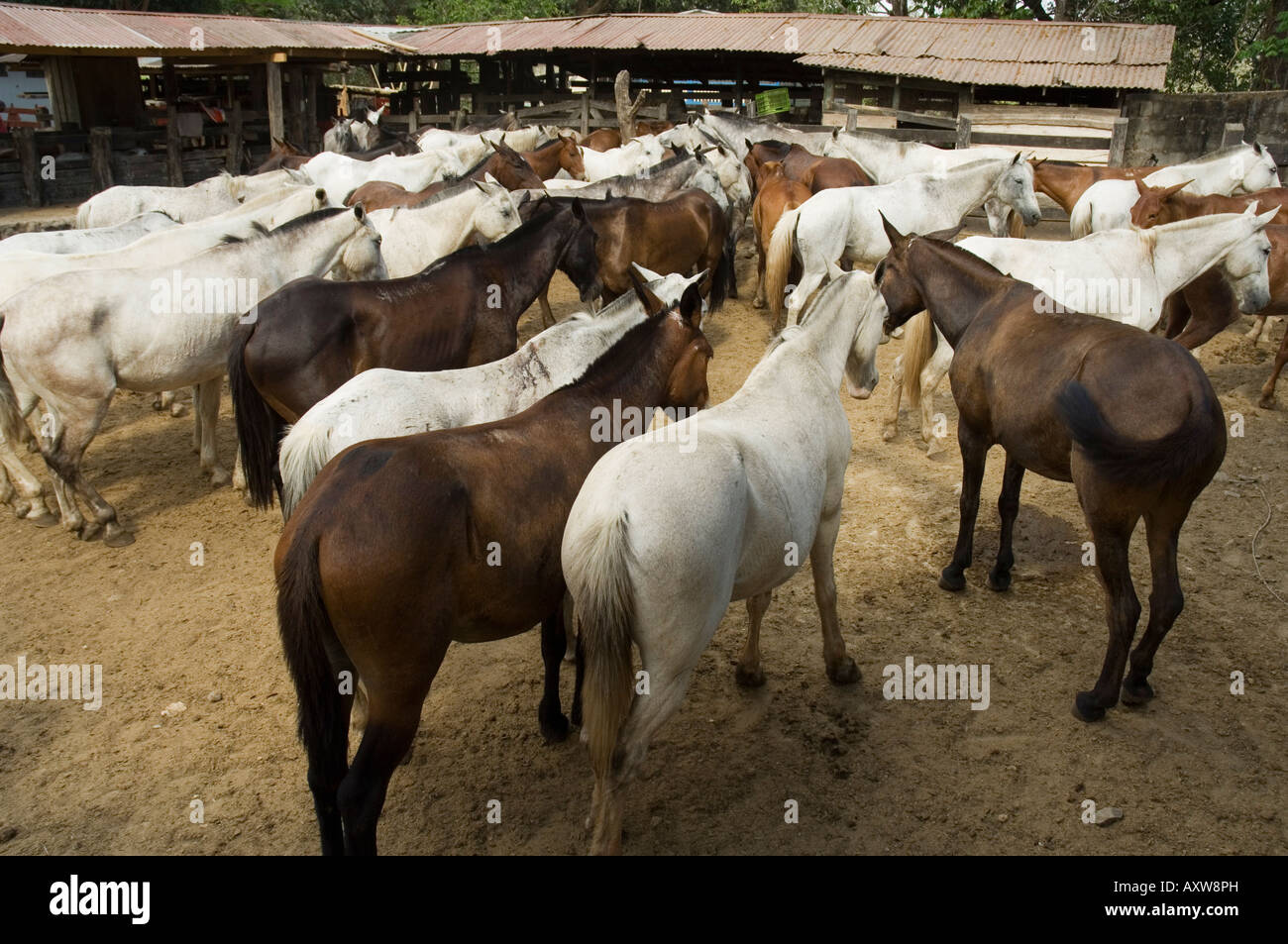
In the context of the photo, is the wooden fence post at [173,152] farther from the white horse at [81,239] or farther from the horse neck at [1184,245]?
the horse neck at [1184,245]

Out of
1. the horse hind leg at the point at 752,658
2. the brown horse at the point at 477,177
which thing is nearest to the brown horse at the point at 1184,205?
the brown horse at the point at 477,177

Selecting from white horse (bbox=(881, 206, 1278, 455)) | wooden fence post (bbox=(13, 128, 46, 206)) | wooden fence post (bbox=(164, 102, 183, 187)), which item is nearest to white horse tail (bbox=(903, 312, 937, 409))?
white horse (bbox=(881, 206, 1278, 455))

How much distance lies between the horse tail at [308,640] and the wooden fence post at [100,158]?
17183 millimetres

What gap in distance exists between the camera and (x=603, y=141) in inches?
664

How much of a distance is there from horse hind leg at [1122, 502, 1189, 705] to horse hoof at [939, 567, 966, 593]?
120 centimetres

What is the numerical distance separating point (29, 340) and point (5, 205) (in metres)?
12.9

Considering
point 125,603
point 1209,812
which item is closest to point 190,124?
point 125,603

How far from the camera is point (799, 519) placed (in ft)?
12.5

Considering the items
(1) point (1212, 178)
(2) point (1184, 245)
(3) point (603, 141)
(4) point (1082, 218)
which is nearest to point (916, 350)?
(2) point (1184, 245)

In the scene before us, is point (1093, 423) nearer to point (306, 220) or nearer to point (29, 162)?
point (306, 220)

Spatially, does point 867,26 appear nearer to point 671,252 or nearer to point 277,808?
point 671,252

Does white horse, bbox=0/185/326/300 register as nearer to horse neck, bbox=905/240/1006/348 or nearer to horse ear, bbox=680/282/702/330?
horse ear, bbox=680/282/702/330

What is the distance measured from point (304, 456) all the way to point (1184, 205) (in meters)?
9.68

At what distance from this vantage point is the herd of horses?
314 centimetres
